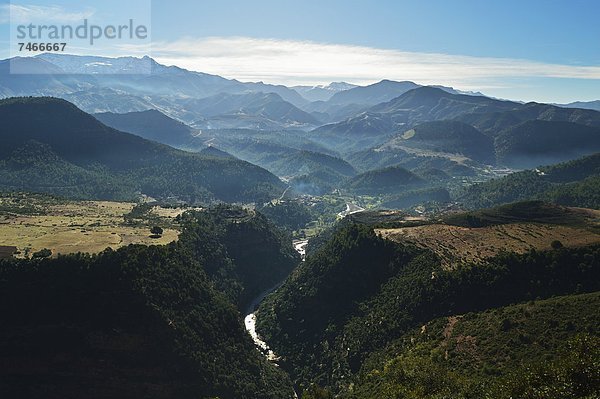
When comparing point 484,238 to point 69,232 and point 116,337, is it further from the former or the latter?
point 69,232

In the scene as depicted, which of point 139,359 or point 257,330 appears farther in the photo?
point 257,330

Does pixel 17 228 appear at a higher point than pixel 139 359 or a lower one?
higher

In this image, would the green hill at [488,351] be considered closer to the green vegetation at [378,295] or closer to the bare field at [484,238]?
the green vegetation at [378,295]

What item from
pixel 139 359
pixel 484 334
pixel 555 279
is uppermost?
pixel 555 279

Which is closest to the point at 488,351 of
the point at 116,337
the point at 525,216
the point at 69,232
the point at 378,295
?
the point at 378,295

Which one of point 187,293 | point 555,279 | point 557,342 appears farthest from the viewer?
point 187,293

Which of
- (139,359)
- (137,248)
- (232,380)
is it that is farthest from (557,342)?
(137,248)

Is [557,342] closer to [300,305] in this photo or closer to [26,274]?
[300,305]

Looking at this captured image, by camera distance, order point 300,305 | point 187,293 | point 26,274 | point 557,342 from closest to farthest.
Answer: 1. point 557,342
2. point 26,274
3. point 187,293
4. point 300,305
